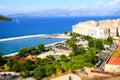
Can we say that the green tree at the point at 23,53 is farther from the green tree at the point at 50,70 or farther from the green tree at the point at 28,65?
the green tree at the point at 50,70

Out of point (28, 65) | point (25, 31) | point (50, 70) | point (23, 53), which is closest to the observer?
point (50, 70)

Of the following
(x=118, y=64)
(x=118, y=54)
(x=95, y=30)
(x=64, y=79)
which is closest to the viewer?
(x=64, y=79)

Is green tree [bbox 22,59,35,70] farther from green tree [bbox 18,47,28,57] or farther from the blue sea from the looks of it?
green tree [bbox 18,47,28,57]

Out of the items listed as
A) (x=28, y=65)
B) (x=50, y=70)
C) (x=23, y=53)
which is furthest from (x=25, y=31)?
(x=50, y=70)

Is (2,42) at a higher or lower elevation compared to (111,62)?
lower

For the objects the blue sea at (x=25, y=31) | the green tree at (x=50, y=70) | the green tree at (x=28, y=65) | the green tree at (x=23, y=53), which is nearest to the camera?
the green tree at (x=50, y=70)

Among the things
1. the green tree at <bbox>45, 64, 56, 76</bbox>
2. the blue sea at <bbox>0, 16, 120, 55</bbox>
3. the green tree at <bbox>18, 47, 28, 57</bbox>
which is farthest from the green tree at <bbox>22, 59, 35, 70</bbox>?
the green tree at <bbox>18, 47, 28, 57</bbox>

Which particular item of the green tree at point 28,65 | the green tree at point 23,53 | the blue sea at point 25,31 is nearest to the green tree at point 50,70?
the green tree at point 28,65

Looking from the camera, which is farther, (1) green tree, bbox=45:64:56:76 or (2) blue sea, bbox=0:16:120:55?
(2) blue sea, bbox=0:16:120:55

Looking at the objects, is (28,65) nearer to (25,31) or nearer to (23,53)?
(23,53)

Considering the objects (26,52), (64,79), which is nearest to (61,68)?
(64,79)

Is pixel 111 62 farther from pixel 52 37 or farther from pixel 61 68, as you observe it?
pixel 52 37
